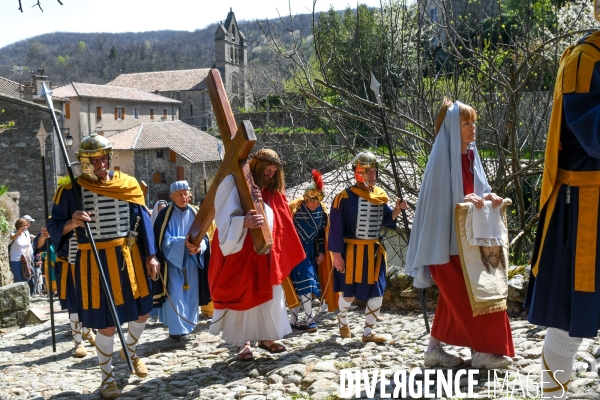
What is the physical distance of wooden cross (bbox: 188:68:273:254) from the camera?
565 cm

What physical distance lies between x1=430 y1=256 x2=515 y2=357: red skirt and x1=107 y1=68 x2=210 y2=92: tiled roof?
240ft

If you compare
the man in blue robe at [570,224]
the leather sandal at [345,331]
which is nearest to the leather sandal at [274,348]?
the leather sandal at [345,331]

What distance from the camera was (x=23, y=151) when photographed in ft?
92.0

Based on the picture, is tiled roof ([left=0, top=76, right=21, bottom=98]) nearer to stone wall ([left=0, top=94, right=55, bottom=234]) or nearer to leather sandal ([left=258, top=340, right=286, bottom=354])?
stone wall ([left=0, top=94, right=55, bottom=234])

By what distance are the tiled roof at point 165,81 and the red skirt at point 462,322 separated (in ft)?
240

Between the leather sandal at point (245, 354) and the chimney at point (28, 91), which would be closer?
the leather sandal at point (245, 354)

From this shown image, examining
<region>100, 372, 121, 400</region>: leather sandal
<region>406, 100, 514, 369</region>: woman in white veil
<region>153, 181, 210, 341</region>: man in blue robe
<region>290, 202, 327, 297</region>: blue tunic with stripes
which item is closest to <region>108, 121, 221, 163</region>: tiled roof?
<region>290, 202, 327, 297</region>: blue tunic with stripes

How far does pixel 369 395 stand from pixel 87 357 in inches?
156

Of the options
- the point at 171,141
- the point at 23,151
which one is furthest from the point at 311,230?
the point at 171,141

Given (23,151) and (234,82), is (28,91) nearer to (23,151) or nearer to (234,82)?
(23,151)

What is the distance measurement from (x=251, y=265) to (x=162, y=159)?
44844mm

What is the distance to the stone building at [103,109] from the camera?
55934 millimetres

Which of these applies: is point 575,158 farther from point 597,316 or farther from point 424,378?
point 424,378

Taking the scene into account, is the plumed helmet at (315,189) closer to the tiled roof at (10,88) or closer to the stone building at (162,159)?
the tiled roof at (10,88)
